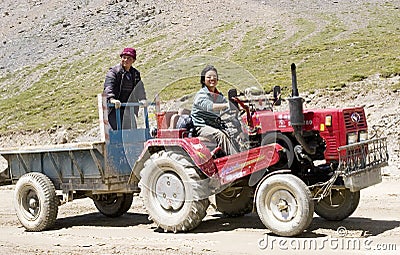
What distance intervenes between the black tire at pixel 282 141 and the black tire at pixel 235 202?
136 centimetres

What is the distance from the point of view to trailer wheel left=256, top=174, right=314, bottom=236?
24.8 ft

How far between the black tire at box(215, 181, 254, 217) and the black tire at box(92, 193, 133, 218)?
172 centimetres

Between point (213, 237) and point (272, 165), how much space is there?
120cm

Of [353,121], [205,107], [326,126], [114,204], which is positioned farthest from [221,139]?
[114,204]

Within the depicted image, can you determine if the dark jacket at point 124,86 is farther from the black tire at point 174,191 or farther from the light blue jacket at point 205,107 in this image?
the light blue jacket at point 205,107

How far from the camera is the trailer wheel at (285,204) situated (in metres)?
7.57

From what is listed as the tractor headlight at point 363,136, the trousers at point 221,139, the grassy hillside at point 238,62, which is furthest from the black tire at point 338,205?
the grassy hillside at point 238,62

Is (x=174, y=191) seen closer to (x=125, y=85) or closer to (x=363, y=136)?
(x=125, y=85)

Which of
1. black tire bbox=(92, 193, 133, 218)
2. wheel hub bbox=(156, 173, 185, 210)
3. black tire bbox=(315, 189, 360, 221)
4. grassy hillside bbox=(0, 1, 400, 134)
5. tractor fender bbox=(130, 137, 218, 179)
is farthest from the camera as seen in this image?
grassy hillside bbox=(0, 1, 400, 134)

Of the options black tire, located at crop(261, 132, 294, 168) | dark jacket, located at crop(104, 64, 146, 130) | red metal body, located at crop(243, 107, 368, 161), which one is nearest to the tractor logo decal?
red metal body, located at crop(243, 107, 368, 161)

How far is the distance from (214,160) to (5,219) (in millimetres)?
4560

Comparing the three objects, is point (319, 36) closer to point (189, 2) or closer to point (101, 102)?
point (189, 2)

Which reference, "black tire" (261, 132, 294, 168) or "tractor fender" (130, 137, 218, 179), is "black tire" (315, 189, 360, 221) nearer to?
"black tire" (261, 132, 294, 168)

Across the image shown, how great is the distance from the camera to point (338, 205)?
879 cm
